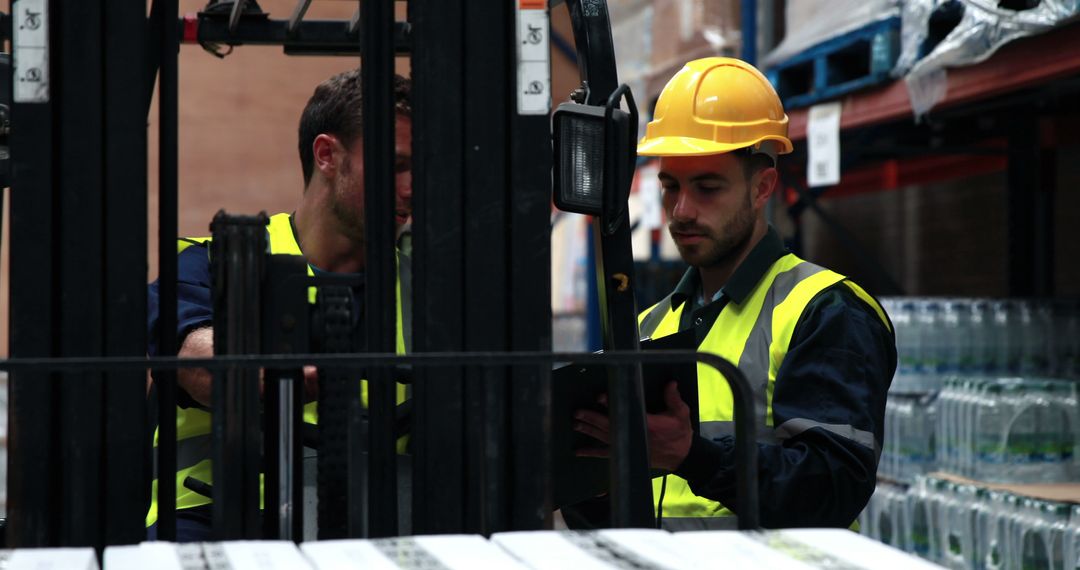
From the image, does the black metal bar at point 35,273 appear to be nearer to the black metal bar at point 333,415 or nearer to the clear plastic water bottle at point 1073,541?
the black metal bar at point 333,415

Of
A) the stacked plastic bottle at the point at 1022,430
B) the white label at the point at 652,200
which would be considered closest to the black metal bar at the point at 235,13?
the stacked plastic bottle at the point at 1022,430

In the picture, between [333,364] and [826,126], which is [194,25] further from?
[826,126]

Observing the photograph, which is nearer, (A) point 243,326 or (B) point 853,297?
(A) point 243,326

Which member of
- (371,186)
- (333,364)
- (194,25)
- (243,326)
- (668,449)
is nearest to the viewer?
(333,364)

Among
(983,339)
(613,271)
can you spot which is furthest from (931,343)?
(613,271)

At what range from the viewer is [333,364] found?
1927 mm

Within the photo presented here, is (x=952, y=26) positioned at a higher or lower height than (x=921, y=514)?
higher

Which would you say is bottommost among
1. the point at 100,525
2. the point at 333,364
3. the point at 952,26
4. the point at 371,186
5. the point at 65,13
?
the point at 100,525

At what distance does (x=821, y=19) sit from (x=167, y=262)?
4991 mm

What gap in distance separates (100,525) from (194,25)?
123 cm

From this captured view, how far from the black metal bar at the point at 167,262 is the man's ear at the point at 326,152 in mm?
716

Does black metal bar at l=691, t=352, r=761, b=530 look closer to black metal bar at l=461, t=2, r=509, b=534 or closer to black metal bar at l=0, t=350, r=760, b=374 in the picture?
black metal bar at l=0, t=350, r=760, b=374

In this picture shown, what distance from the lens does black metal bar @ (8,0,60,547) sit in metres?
2.26

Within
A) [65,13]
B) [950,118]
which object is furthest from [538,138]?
[950,118]
